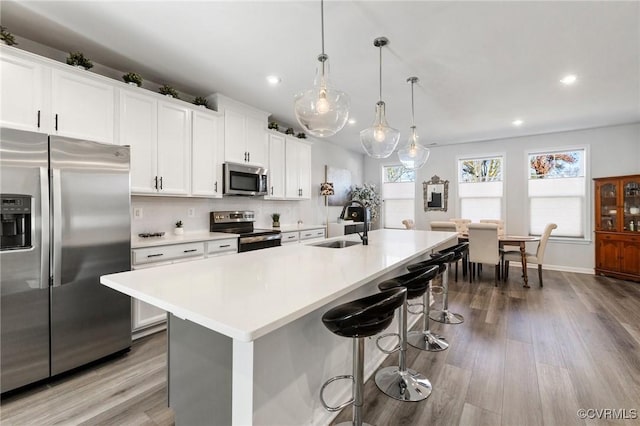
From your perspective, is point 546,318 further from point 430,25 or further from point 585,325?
point 430,25

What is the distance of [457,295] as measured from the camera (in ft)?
13.4

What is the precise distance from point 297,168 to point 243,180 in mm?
1221

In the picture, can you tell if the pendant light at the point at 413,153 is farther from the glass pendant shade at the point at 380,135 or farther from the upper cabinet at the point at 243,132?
the upper cabinet at the point at 243,132

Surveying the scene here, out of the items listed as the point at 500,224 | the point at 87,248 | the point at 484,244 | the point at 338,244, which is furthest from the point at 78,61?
the point at 500,224

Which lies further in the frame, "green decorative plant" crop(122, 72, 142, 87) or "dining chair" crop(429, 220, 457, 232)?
"dining chair" crop(429, 220, 457, 232)

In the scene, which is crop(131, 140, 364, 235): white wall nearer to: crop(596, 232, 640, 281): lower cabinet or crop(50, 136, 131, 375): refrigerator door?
crop(50, 136, 131, 375): refrigerator door

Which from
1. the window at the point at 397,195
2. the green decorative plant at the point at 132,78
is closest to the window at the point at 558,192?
the window at the point at 397,195

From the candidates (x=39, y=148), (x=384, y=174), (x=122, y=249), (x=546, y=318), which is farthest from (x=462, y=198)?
(x=39, y=148)

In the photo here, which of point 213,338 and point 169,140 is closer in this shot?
point 213,338

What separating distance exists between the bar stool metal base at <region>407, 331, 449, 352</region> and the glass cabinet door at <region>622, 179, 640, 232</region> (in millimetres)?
4472

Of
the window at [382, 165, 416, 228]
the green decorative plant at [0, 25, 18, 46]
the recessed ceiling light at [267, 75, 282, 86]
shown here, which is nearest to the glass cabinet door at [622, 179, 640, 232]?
the window at [382, 165, 416, 228]

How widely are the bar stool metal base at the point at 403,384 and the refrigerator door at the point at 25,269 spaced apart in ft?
7.88

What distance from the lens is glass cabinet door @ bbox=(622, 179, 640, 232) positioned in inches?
184

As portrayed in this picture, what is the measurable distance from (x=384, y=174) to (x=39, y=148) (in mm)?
6573
